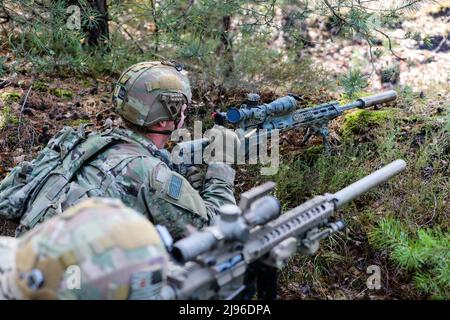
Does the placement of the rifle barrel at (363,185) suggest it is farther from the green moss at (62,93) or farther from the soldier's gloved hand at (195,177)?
the green moss at (62,93)

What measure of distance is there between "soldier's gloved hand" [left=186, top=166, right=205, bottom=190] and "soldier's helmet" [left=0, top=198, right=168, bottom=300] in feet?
6.59

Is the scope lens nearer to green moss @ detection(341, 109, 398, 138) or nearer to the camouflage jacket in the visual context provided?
the camouflage jacket

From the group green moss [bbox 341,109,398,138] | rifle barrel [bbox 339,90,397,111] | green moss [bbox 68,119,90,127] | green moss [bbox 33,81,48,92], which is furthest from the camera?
green moss [bbox 33,81,48,92]

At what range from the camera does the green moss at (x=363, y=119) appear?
18.5 feet

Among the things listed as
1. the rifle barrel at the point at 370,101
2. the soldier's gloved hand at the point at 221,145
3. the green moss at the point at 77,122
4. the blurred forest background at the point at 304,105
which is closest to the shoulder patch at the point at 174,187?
the soldier's gloved hand at the point at 221,145

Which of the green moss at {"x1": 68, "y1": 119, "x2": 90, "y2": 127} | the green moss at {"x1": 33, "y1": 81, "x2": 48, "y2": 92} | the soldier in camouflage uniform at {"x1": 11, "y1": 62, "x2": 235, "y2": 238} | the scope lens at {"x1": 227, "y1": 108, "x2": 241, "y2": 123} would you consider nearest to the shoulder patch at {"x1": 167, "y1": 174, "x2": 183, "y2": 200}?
the soldier in camouflage uniform at {"x1": 11, "y1": 62, "x2": 235, "y2": 238}

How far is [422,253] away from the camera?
3.94m

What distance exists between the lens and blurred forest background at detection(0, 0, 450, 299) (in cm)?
425

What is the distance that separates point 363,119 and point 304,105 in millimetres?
717

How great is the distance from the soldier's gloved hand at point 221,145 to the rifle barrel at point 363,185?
1.09m

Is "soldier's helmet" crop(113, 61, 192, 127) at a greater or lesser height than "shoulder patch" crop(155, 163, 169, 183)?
greater

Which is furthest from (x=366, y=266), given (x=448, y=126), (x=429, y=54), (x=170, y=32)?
(x=429, y=54)

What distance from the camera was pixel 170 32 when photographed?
5547mm
